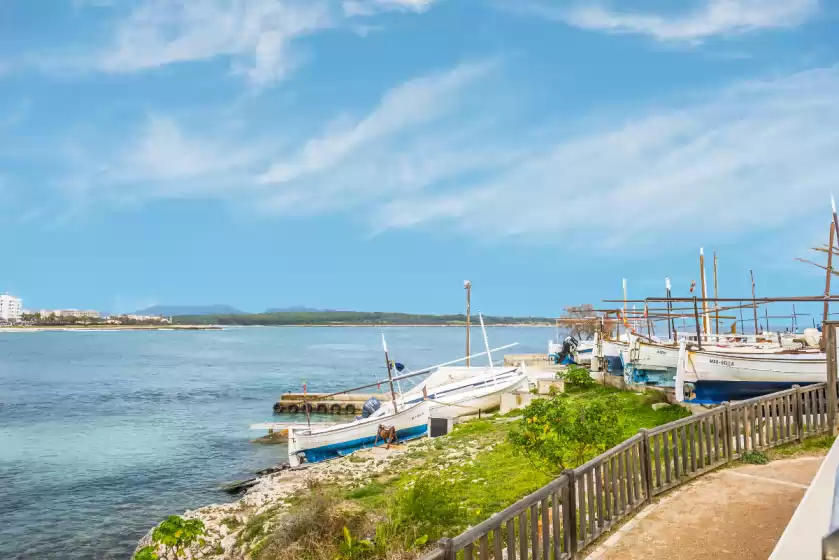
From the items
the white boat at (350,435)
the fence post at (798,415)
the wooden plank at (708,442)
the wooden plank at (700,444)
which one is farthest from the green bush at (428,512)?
the white boat at (350,435)

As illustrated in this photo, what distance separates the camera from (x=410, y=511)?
10.8 meters

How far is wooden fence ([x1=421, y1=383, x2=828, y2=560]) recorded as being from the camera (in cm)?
700

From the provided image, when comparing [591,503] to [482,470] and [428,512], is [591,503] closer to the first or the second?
[428,512]

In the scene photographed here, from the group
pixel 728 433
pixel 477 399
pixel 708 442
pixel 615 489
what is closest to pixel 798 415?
pixel 728 433

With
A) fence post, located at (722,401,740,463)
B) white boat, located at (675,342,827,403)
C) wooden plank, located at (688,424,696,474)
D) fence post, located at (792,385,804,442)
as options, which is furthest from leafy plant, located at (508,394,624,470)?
white boat, located at (675,342,827,403)

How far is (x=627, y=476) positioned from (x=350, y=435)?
19.0m

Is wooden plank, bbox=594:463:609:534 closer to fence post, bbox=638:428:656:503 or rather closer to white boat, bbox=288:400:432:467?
fence post, bbox=638:428:656:503

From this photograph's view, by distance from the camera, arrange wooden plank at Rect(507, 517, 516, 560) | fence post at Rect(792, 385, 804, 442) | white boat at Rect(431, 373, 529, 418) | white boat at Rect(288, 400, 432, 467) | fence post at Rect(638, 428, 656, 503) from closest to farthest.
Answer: wooden plank at Rect(507, 517, 516, 560) → fence post at Rect(638, 428, 656, 503) → fence post at Rect(792, 385, 804, 442) → white boat at Rect(288, 400, 432, 467) → white boat at Rect(431, 373, 529, 418)

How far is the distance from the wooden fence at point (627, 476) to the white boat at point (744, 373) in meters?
10.4

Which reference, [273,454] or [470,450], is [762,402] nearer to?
[470,450]

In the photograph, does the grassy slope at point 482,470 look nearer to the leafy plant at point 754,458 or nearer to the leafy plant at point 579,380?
the leafy plant at point 754,458

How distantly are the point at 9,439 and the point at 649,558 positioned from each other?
1541 inches

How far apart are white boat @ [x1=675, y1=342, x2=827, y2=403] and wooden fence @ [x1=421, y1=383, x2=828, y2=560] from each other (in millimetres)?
10389

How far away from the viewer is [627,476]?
927 centimetres
